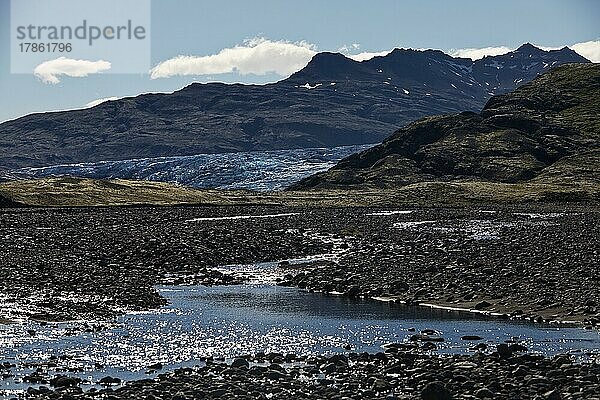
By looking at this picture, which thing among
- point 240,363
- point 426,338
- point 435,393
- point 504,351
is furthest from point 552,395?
point 426,338

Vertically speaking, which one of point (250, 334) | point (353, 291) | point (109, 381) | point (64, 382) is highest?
point (353, 291)

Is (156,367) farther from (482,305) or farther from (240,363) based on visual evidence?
(482,305)

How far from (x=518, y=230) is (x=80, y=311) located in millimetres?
47171

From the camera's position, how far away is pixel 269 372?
869 inches

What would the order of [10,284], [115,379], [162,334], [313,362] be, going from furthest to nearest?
1. [10,284]
2. [162,334]
3. [313,362]
4. [115,379]

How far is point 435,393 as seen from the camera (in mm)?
18938

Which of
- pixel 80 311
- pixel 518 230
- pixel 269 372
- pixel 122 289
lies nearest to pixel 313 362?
pixel 269 372

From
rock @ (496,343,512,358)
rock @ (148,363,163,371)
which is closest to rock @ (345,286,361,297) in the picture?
rock @ (496,343,512,358)

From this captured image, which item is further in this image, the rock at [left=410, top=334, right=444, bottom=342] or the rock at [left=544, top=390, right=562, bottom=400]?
the rock at [left=410, top=334, right=444, bottom=342]

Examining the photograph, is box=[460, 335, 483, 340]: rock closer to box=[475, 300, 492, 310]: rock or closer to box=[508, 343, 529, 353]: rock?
box=[508, 343, 529, 353]: rock

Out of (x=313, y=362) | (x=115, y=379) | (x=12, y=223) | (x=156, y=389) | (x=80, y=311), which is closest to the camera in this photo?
(x=156, y=389)

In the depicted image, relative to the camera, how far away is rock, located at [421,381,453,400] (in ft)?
61.9

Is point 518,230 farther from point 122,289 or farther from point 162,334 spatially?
point 162,334

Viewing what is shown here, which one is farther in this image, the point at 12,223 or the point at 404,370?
Result: the point at 12,223
